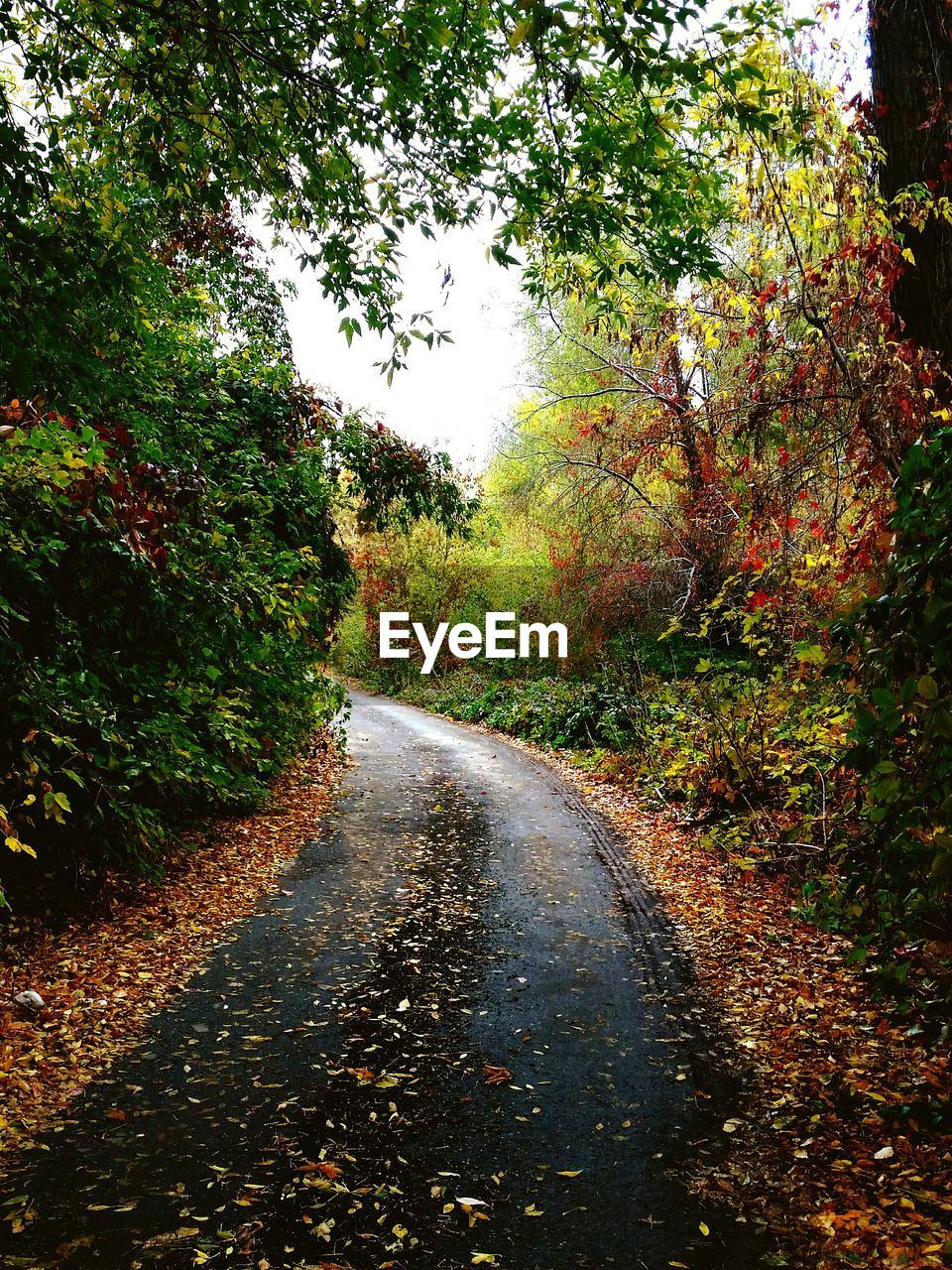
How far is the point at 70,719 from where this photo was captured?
4977mm

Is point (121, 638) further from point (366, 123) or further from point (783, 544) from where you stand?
point (783, 544)

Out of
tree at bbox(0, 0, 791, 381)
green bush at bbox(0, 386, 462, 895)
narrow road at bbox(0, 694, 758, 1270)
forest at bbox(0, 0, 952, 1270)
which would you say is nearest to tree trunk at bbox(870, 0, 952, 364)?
forest at bbox(0, 0, 952, 1270)

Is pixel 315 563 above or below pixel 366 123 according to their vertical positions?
below

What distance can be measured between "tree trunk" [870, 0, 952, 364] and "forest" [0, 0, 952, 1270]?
25mm

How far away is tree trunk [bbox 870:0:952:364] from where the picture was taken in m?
5.02

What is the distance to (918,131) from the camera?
16.8 feet

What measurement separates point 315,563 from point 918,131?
6775 millimetres

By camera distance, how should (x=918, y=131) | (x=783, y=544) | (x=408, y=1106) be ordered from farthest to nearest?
(x=783, y=544) → (x=918, y=131) → (x=408, y=1106)

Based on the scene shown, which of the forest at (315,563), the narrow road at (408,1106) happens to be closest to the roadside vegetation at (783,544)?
the forest at (315,563)

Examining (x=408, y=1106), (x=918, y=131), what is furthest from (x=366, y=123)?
(x=408, y=1106)

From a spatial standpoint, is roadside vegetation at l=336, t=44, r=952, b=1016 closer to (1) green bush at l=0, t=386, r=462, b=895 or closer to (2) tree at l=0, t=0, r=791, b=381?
(2) tree at l=0, t=0, r=791, b=381

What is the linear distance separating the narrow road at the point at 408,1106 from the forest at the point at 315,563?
36 millimetres

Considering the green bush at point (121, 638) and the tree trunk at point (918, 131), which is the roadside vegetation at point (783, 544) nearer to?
the tree trunk at point (918, 131)

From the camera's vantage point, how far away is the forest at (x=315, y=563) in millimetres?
3119
